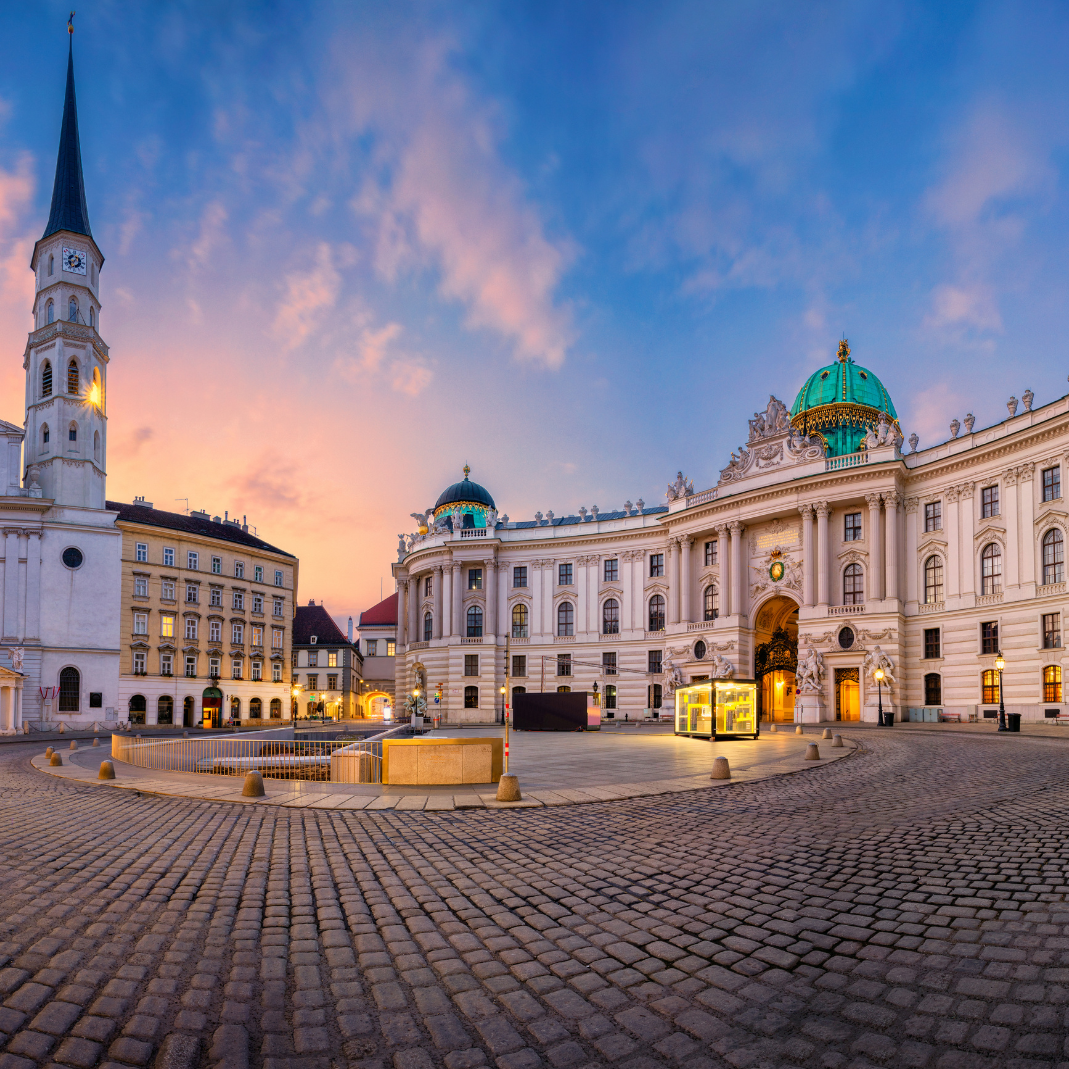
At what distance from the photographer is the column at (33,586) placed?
54.8m

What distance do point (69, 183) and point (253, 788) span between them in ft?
222

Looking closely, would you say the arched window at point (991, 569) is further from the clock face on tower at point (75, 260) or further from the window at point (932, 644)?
the clock face on tower at point (75, 260)

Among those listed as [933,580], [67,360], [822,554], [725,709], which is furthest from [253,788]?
[67,360]

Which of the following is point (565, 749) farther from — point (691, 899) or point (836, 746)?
point (691, 899)

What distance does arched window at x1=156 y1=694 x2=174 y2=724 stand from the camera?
61219 millimetres

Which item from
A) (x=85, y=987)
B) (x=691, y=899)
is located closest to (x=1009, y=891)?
(x=691, y=899)

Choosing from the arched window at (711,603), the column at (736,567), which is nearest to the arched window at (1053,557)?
the column at (736,567)

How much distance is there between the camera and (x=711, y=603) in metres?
59.7

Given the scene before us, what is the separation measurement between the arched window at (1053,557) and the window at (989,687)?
6087 mm

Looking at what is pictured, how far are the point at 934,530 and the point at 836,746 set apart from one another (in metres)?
26.6

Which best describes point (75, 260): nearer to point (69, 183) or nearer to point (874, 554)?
point (69, 183)

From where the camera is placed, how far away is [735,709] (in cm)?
3416

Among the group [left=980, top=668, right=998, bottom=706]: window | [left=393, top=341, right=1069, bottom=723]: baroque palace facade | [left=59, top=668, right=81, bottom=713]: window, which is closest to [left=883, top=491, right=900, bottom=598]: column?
[left=393, top=341, right=1069, bottom=723]: baroque palace facade

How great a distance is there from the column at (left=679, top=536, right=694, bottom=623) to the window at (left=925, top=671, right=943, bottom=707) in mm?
18089
